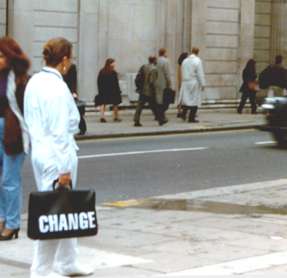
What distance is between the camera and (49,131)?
702 cm

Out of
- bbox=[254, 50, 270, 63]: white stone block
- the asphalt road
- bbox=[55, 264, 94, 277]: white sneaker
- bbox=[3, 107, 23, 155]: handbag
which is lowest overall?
the asphalt road

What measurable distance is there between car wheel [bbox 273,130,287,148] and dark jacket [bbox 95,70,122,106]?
6587 millimetres

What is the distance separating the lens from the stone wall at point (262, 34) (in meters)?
33.5

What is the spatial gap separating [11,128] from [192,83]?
54.8 ft

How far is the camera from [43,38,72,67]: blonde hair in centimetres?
711

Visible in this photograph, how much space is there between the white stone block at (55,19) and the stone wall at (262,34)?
352 inches

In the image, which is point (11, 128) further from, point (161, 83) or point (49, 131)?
point (161, 83)

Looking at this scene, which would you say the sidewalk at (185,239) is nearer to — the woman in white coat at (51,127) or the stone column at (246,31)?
the woman in white coat at (51,127)

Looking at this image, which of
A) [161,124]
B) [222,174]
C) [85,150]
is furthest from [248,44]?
[222,174]

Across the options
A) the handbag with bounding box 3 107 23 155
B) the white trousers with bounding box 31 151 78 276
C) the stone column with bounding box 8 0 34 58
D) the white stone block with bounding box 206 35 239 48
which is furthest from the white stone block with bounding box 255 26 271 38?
the white trousers with bounding box 31 151 78 276

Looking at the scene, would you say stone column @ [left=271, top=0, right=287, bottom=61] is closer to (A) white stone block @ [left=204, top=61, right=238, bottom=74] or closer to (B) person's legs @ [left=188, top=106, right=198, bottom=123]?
(A) white stone block @ [left=204, top=61, right=238, bottom=74]

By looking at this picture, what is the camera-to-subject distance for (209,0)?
1182 inches

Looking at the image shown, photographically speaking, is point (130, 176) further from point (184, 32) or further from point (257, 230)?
point (184, 32)

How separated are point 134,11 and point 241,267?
20718mm
